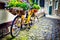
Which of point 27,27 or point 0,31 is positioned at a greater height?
point 0,31

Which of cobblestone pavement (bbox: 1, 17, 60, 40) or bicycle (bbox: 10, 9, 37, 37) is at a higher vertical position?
bicycle (bbox: 10, 9, 37, 37)

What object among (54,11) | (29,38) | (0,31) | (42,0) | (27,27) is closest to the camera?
(0,31)

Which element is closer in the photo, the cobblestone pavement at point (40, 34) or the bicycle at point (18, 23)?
the bicycle at point (18, 23)

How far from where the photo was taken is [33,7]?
17.3 feet

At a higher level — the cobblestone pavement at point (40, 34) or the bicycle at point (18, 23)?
the bicycle at point (18, 23)

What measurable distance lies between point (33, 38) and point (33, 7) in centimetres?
181

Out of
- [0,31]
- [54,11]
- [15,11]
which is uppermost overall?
[15,11]

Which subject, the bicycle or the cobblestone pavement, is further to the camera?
the cobblestone pavement

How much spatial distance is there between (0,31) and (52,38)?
4.19 ft

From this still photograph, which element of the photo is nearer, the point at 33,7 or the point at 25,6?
the point at 25,6

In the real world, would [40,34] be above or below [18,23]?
below

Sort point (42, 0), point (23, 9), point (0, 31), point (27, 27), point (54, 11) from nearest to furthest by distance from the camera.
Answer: point (0, 31)
point (23, 9)
point (27, 27)
point (42, 0)
point (54, 11)

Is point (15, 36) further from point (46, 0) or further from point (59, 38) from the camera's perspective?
point (46, 0)

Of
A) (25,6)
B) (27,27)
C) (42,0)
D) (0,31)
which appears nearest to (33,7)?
(27,27)
